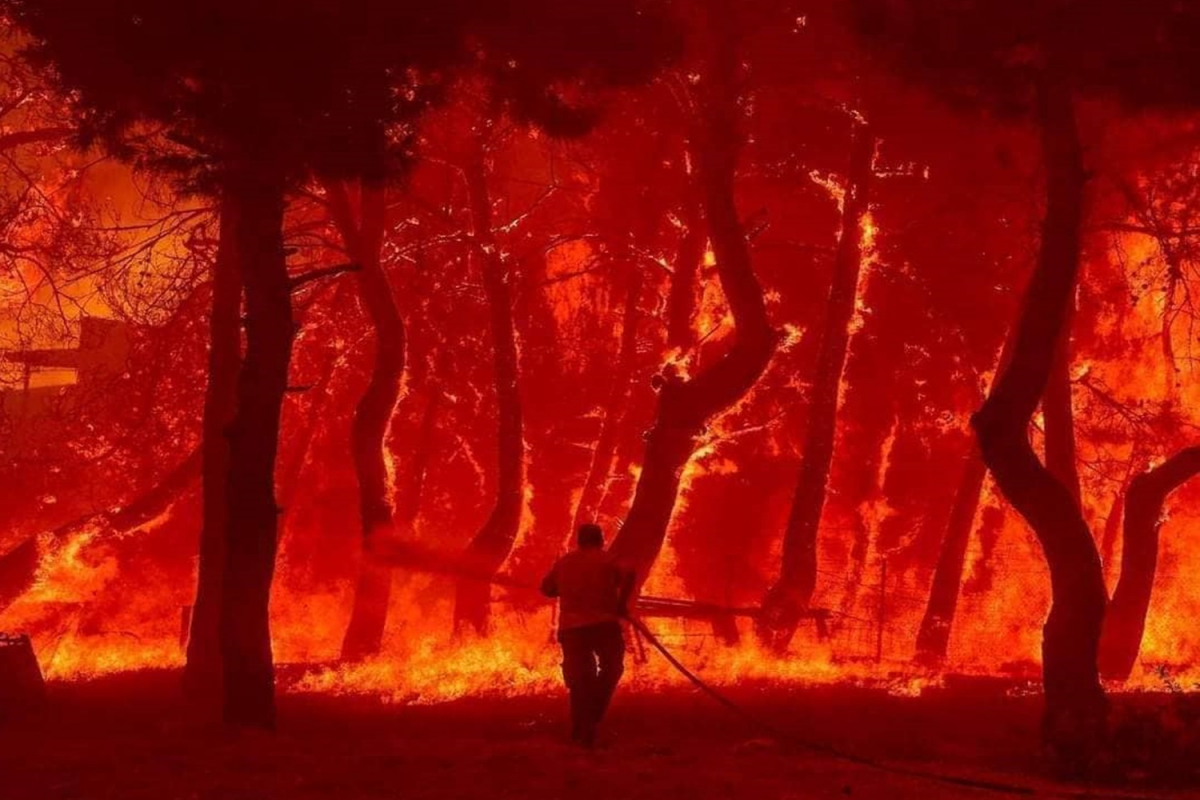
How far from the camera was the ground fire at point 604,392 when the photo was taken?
41.1 ft

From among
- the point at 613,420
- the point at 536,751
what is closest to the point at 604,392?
the point at 613,420

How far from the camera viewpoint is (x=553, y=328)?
108 ft

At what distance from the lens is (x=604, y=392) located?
3359 centimetres

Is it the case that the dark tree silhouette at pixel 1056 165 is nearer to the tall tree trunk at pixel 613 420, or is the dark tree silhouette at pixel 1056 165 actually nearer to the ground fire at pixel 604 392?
the ground fire at pixel 604 392

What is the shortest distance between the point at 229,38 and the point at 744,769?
22.3 feet

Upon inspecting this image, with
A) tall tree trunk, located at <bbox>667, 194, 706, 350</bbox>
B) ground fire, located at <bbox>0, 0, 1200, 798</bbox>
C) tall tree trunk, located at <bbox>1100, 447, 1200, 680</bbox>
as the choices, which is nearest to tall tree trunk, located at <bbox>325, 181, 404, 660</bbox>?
ground fire, located at <bbox>0, 0, 1200, 798</bbox>

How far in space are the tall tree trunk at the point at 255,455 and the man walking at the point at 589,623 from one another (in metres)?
2.50

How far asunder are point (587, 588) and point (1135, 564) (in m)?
10.5

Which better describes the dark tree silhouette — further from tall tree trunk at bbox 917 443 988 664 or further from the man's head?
tall tree trunk at bbox 917 443 988 664

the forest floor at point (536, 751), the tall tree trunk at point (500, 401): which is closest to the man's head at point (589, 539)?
the forest floor at point (536, 751)

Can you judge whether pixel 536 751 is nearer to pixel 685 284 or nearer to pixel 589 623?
pixel 589 623

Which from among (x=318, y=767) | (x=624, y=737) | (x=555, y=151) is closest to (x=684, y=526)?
(x=555, y=151)

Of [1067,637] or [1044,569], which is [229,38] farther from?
[1044,569]

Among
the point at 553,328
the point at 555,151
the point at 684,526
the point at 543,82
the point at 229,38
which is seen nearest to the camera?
the point at 229,38
